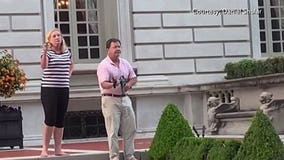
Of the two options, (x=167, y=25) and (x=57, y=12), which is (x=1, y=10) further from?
(x=167, y=25)

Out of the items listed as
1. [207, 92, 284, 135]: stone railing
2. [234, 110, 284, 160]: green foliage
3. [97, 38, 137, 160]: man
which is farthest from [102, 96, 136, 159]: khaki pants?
[207, 92, 284, 135]: stone railing

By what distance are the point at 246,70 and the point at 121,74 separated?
8.40 meters

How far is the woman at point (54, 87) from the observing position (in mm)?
11383

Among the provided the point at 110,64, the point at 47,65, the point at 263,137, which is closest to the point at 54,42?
the point at 47,65

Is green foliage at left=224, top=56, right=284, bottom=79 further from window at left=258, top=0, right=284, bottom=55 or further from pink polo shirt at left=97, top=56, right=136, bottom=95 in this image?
pink polo shirt at left=97, top=56, right=136, bottom=95

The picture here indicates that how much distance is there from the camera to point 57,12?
19.3m

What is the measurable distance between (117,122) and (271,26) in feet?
36.8

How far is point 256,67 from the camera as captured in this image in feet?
62.1

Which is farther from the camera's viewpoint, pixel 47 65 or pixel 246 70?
pixel 246 70

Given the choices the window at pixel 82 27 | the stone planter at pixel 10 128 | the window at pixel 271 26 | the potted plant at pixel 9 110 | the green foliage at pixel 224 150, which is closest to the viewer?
the green foliage at pixel 224 150

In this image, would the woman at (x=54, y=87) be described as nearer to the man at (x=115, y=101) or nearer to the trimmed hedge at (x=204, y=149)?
the man at (x=115, y=101)

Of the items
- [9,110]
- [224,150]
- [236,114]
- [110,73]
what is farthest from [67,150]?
[224,150]

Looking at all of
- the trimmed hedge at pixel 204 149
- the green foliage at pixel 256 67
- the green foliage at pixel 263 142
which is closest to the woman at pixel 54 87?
the trimmed hedge at pixel 204 149

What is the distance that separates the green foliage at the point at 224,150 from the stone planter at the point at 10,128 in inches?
248
